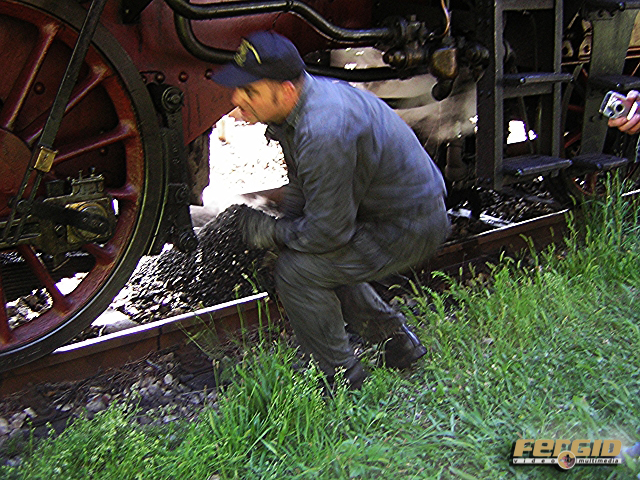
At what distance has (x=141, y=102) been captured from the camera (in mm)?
3707

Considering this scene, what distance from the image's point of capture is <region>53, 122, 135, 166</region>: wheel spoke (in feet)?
12.1

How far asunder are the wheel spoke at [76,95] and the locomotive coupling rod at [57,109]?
217mm

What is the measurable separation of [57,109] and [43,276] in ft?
3.01

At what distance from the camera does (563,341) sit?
389 cm

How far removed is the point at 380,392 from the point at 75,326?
1625mm

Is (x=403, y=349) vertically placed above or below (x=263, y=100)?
below

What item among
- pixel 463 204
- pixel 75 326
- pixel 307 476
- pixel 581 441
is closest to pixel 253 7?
pixel 75 326

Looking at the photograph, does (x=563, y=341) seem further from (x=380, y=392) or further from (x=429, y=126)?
(x=429, y=126)

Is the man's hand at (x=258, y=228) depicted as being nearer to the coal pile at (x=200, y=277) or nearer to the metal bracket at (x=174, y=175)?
the metal bracket at (x=174, y=175)

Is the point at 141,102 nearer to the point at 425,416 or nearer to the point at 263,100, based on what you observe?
the point at 263,100

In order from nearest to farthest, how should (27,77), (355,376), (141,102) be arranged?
1. (27,77)
2. (355,376)
3. (141,102)

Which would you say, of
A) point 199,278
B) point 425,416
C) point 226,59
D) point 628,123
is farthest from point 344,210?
point 628,123

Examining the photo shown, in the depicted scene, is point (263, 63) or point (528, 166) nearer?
point (263, 63)

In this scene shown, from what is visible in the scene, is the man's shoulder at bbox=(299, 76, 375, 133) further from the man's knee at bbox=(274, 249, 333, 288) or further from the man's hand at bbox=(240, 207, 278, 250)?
the man's knee at bbox=(274, 249, 333, 288)
